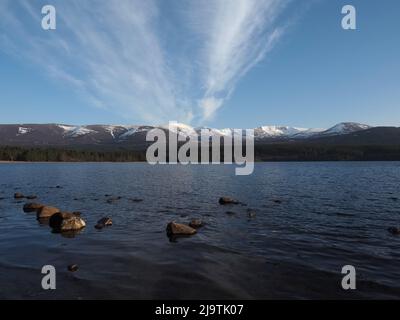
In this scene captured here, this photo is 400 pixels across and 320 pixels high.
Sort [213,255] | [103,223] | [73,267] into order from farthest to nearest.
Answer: [103,223], [213,255], [73,267]

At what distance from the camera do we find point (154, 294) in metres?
16.7

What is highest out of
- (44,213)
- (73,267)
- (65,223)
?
(44,213)

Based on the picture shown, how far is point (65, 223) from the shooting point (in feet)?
100.0

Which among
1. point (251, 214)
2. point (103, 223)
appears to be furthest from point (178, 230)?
point (251, 214)

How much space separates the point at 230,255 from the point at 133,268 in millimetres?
6765

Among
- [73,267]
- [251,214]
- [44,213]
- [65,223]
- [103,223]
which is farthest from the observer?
[251,214]

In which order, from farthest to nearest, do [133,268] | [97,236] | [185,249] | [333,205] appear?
[333,205]
[97,236]
[185,249]
[133,268]

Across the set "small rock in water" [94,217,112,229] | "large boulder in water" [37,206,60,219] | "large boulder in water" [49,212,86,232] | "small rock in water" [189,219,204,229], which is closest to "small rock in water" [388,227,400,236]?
"small rock in water" [189,219,204,229]

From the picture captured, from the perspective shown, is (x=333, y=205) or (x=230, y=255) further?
(x=333, y=205)

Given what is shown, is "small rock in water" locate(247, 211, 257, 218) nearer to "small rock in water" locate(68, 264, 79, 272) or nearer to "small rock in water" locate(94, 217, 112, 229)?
"small rock in water" locate(94, 217, 112, 229)

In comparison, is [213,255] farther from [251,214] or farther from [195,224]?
[251,214]

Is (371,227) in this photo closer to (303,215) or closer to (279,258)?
(303,215)

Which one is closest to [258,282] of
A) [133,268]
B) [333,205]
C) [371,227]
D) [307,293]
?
[307,293]

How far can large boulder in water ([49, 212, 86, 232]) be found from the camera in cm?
3025
